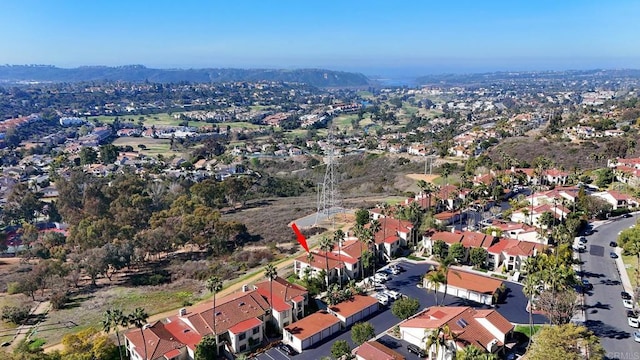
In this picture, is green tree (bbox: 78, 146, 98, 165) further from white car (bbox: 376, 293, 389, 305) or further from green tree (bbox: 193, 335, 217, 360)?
white car (bbox: 376, 293, 389, 305)

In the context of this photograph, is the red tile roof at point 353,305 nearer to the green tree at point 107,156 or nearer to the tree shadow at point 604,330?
the tree shadow at point 604,330

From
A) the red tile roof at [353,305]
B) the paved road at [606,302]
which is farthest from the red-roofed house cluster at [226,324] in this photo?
the paved road at [606,302]

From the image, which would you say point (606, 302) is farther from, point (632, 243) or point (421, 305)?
point (421, 305)

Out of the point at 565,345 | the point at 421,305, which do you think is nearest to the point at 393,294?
the point at 421,305

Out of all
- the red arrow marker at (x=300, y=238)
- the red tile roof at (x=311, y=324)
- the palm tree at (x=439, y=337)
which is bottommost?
the red arrow marker at (x=300, y=238)

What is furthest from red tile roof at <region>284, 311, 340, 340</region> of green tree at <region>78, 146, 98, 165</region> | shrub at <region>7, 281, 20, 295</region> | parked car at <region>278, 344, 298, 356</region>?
green tree at <region>78, 146, 98, 165</region>

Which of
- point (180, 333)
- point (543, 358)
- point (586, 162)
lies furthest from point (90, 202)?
point (586, 162)

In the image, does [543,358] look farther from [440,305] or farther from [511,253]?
[511,253]

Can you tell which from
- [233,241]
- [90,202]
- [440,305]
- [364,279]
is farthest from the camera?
[90,202]
